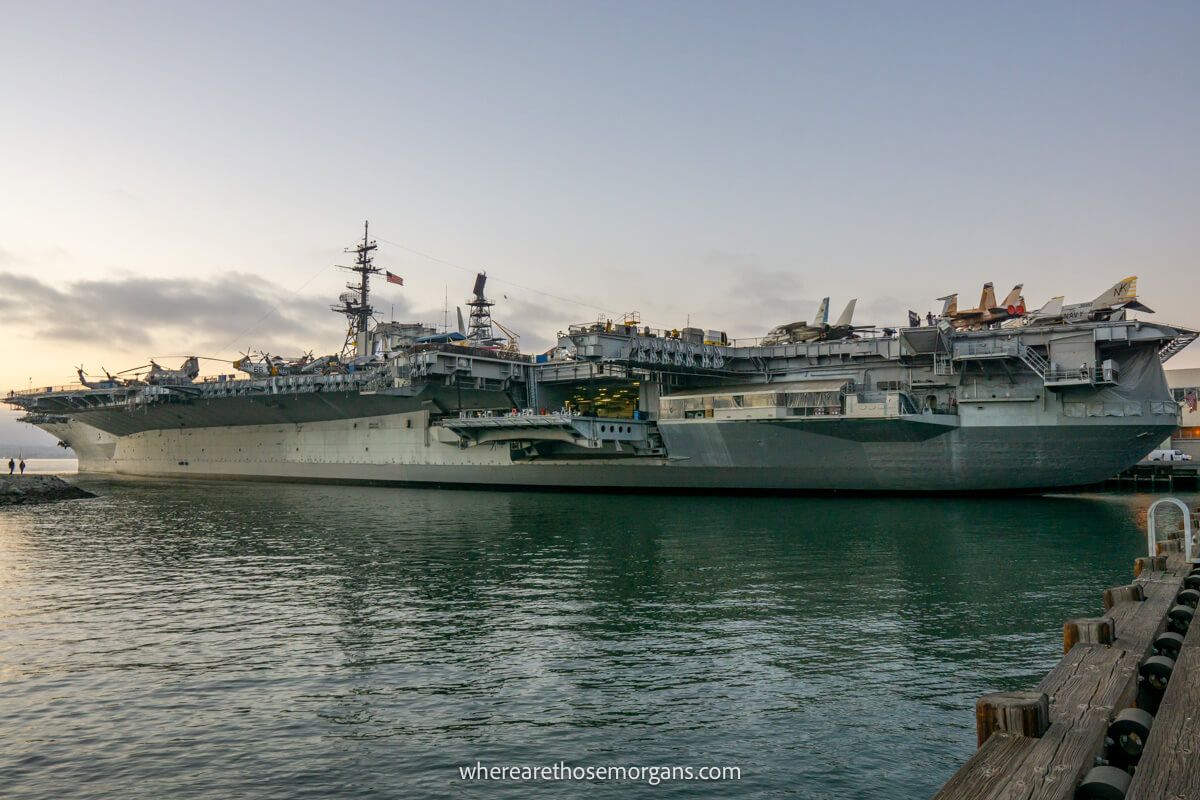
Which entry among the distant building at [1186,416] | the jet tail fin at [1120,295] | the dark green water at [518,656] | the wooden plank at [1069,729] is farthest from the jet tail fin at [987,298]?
the wooden plank at [1069,729]

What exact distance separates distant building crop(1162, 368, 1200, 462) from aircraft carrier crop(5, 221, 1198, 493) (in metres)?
30.0

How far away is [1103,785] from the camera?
141 inches

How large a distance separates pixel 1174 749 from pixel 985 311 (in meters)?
33.8

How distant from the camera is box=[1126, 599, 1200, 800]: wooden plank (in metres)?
3.45

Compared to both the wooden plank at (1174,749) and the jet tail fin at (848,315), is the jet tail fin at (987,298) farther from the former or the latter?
the wooden plank at (1174,749)

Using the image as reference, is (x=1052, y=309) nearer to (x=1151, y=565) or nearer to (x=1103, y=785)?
(x=1151, y=565)

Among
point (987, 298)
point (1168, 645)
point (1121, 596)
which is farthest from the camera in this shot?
point (987, 298)

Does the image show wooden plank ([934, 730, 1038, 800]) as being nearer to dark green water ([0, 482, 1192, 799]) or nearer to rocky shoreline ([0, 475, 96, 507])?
dark green water ([0, 482, 1192, 799])

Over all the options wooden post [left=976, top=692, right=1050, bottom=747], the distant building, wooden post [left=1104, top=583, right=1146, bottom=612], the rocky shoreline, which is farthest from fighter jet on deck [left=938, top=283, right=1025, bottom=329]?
the rocky shoreline

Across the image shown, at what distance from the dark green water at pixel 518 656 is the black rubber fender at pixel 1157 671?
1919 mm

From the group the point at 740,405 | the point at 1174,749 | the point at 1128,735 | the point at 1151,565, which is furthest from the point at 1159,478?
the point at 1174,749

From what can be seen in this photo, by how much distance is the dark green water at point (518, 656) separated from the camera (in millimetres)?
7105

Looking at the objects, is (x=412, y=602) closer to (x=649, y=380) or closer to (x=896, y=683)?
(x=896, y=683)

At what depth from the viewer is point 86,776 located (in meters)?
Answer: 6.91
